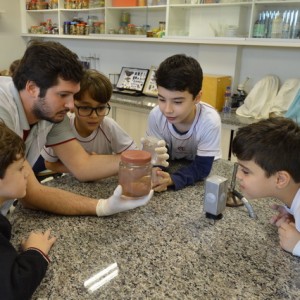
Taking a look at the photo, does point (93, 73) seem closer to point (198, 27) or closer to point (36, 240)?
point (36, 240)

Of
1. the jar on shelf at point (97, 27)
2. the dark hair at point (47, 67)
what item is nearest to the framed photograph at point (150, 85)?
the jar on shelf at point (97, 27)

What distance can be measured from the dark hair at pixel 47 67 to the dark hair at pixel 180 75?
350mm

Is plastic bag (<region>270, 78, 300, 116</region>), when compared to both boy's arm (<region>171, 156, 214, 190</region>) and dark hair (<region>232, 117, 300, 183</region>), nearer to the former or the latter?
boy's arm (<region>171, 156, 214, 190</region>)

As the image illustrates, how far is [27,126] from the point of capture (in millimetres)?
1207

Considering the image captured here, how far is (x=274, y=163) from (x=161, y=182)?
0.40 meters

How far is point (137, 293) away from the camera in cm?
67

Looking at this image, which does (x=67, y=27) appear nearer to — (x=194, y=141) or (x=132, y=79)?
(x=132, y=79)

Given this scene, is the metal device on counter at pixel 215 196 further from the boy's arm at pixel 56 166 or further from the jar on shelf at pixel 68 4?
the jar on shelf at pixel 68 4

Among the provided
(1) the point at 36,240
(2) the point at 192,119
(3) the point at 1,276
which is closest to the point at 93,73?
(2) the point at 192,119

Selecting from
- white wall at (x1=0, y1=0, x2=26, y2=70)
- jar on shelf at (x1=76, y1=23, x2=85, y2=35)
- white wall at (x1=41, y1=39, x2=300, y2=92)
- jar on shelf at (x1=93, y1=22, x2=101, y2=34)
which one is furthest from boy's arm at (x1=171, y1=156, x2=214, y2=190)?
white wall at (x1=0, y1=0, x2=26, y2=70)

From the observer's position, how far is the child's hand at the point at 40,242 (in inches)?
30.5

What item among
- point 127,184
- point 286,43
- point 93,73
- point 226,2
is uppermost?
point 226,2

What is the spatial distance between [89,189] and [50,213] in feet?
0.67

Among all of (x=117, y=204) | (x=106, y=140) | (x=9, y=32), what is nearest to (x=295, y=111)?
(x=106, y=140)
